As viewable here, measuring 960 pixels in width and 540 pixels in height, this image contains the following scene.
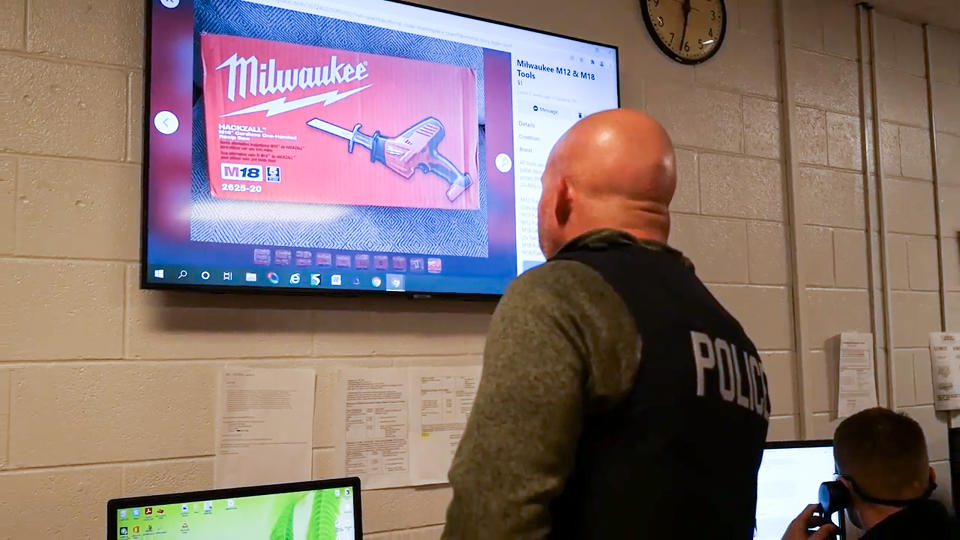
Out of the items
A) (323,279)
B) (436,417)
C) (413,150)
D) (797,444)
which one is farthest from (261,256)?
(797,444)

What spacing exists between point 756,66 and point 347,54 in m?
1.45

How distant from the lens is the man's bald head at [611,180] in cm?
108

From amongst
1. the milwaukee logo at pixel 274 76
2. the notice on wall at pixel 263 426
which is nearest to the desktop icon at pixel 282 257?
the notice on wall at pixel 263 426

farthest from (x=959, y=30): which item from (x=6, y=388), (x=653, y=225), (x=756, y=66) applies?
(x=6, y=388)

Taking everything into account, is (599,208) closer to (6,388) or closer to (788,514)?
(6,388)

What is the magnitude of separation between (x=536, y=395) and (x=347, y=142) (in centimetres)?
116

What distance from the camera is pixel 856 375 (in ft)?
8.95

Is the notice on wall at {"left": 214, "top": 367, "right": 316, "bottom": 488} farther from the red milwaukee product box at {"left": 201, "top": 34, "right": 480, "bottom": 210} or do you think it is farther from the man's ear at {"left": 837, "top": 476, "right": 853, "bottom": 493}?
the man's ear at {"left": 837, "top": 476, "right": 853, "bottom": 493}

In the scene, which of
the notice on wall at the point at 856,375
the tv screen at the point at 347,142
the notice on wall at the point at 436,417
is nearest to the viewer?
the tv screen at the point at 347,142

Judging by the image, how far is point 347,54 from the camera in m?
1.93

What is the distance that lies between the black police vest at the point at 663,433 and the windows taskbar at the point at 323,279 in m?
0.93

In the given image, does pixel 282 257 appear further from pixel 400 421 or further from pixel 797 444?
pixel 797 444

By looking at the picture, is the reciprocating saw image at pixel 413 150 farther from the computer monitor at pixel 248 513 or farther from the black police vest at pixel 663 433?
the black police vest at pixel 663 433

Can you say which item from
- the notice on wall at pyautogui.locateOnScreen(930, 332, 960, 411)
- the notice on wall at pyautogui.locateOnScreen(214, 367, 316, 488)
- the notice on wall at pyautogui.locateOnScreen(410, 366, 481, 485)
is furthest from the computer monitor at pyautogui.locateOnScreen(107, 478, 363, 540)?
the notice on wall at pyautogui.locateOnScreen(930, 332, 960, 411)
